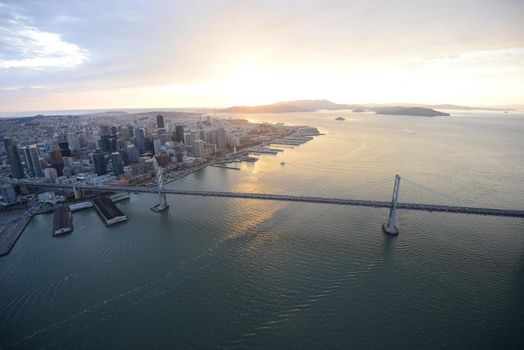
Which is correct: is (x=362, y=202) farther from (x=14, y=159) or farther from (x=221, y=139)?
(x=14, y=159)

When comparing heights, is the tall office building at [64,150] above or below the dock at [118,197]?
above

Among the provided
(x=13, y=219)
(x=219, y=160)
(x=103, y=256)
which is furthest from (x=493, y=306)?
(x=219, y=160)

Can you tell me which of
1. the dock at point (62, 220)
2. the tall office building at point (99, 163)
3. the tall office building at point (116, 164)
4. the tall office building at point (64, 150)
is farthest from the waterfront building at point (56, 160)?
the dock at point (62, 220)

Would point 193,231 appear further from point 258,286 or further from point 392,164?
point 392,164

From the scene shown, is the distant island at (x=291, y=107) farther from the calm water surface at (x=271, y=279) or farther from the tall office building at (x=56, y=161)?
the calm water surface at (x=271, y=279)

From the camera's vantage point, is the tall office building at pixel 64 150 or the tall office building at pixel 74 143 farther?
the tall office building at pixel 74 143

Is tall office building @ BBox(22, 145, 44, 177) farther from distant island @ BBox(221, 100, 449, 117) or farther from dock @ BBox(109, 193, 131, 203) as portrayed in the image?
distant island @ BBox(221, 100, 449, 117)

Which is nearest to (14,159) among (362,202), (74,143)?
(74,143)
